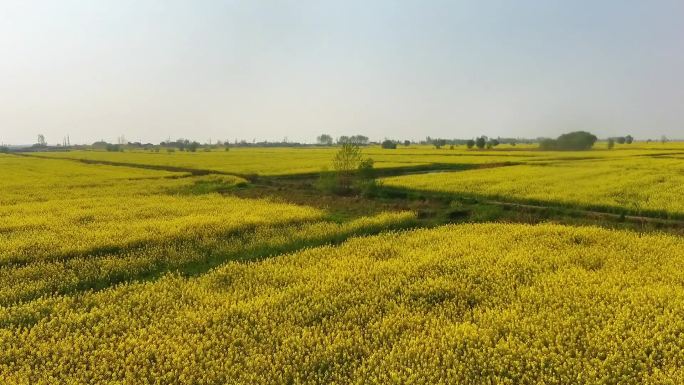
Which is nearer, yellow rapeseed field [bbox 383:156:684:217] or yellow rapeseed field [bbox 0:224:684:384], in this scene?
yellow rapeseed field [bbox 0:224:684:384]

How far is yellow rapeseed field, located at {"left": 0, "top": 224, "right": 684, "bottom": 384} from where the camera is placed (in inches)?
318

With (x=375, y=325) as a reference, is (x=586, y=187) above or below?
above

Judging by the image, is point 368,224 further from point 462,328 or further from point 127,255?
point 462,328

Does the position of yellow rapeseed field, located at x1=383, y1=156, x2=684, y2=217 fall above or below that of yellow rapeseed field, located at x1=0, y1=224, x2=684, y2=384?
above

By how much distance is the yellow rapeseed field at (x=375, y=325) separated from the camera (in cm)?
807

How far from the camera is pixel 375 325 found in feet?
32.0

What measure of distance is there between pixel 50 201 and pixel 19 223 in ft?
27.8

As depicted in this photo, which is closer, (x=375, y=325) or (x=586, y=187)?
(x=375, y=325)

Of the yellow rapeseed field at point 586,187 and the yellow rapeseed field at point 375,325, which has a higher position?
the yellow rapeseed field at point 586,187

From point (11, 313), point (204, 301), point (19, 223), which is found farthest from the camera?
point (19, 223)

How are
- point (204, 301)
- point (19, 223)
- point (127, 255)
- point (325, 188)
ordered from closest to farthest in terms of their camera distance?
point (204, 301) < point (127, 255) < point (19, 223) < point (325, 188)

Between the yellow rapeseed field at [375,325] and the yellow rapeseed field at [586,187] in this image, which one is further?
the yellow rapeseed field at [586,187]

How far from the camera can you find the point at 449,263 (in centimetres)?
1406

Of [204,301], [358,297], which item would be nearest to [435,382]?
[358,297]
